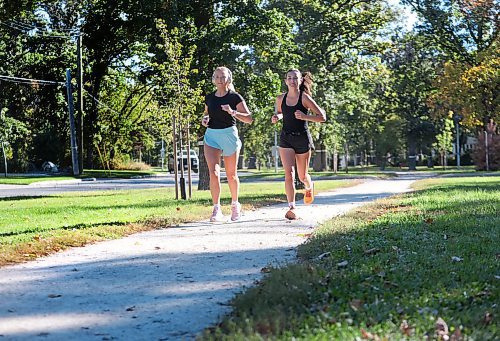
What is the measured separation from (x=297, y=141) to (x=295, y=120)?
33 centimetres

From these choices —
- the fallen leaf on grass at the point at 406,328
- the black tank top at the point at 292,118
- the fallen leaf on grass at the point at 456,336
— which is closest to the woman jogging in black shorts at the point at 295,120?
the black tank top at the point at 292,118

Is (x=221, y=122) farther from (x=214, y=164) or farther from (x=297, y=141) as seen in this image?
(x=297, y=141)

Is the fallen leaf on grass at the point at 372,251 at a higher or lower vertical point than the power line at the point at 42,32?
lower

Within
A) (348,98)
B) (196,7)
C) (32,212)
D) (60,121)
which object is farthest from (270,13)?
(60,121)

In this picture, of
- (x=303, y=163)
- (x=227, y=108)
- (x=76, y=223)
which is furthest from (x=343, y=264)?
(x=76, y=223)

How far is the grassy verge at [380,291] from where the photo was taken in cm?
364

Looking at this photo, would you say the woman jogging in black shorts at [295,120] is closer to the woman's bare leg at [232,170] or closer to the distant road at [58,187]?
the woman's bare leg at [232,170]

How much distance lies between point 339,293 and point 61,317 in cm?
176

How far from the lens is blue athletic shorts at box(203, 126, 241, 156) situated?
33.2ft

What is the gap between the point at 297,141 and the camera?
10477mm

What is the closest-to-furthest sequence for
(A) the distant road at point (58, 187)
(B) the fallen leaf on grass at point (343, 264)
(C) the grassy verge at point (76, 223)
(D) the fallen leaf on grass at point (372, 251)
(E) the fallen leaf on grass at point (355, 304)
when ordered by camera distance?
1. (E) the fallen leaf on grass at point (355, 304)
2. (B) the fallen leaf on grass at point (343, 264)
3. (D) the fallen leaf on grass at point (372, 251)
4. (C) the grassy verge at point (76, 223)
5. (A) the distant road at point (58, 187)

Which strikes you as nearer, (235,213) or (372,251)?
(372,251)

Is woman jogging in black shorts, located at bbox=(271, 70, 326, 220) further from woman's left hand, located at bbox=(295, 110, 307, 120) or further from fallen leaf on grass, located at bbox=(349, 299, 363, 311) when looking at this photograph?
fallen leaf on grass, located at bbox=(349, 299, 363, 311)

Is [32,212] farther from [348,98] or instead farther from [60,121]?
[60,121]
